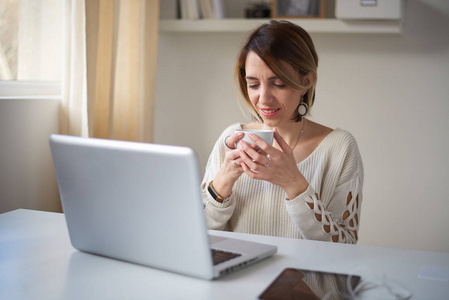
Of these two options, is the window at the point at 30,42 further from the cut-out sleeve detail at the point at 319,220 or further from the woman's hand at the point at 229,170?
the cut-out sleeve detail at the point at 319,220

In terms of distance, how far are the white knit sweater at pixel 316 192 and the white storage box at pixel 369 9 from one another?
0.97 meters

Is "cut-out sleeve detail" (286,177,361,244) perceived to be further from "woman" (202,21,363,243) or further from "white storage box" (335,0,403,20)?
"white storage box" (335,0,403,20)

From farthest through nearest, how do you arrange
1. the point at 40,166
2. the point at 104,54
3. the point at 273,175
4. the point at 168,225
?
the point at 104,54 → the point at 40,166 → the point at 273,175 → the point at 168,225

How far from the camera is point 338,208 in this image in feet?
4.68

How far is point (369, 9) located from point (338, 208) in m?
1.21

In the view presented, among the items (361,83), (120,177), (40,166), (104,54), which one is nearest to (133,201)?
(120,177)

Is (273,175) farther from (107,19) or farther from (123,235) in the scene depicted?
(107,19)

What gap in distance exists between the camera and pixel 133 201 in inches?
33.7

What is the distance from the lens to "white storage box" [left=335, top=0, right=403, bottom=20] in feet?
7.48

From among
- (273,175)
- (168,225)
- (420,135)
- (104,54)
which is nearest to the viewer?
(168,225)

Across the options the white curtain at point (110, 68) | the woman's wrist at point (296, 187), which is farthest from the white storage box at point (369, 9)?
the woman's wrist at point (296, 187)

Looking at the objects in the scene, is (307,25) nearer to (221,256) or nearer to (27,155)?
(27,155)

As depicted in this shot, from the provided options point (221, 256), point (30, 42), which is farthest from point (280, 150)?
point (30, 42)

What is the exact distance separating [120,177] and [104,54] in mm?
1328
